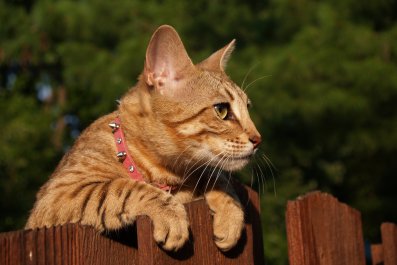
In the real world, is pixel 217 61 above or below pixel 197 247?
above

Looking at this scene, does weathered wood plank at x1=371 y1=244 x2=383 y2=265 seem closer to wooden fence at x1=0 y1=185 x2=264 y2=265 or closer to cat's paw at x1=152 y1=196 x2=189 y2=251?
wooden fence at x1=0 y1=185 x2=264 y2=265

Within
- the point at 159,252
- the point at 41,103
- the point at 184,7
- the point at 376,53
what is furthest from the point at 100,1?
the point at 159,252

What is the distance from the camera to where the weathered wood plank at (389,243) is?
3480mm

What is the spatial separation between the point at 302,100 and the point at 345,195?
10.7 feet

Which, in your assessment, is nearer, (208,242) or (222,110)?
(208,242)

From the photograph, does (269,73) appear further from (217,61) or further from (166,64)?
(166,64)

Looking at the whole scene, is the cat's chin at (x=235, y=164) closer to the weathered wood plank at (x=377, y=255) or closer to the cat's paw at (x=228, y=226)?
the cat's paw at (x=228, y=226)

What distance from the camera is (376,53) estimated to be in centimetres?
715

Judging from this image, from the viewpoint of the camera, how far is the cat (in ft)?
8.16

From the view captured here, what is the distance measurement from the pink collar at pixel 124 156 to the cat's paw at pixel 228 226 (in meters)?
0.40

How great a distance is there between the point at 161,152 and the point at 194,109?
11.4 inches

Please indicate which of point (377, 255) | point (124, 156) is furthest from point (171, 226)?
point (377, 255)

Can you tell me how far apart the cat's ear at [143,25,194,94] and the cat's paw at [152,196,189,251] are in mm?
1027

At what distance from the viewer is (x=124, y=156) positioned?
2865 mm
